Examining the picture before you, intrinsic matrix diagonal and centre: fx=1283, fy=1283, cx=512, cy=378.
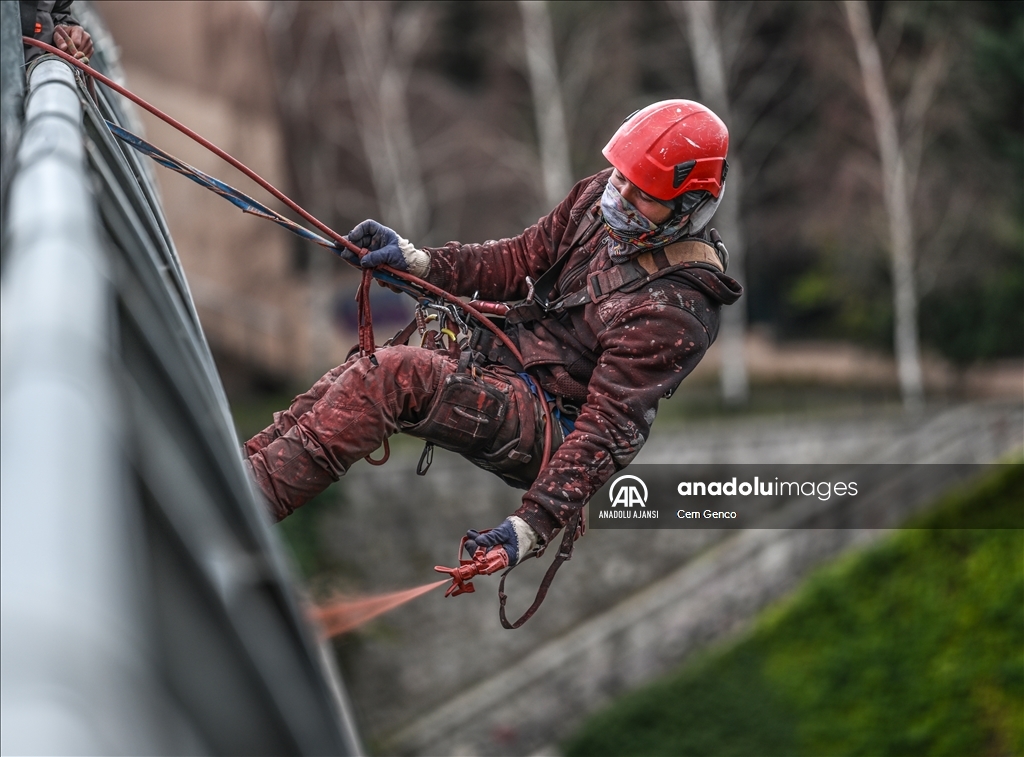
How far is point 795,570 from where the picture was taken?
637 inches

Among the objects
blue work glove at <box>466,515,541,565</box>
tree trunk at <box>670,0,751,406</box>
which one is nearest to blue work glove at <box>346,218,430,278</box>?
blue work glove at <box>466,515,541,565</box>

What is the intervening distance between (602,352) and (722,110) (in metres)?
16.3

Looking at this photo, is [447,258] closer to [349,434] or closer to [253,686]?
[349,434]

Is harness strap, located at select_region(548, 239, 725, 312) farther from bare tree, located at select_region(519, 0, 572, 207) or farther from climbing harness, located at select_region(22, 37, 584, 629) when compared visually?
bare tree, located at select_region(519, 0, 572, 207)

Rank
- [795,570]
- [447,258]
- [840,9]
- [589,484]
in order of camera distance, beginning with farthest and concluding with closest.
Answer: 1. [840,9]
2. [795,570]
3. [447,258]
4. [589,484]

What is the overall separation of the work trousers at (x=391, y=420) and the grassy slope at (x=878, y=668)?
11.6m

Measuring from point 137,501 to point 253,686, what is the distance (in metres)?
0.33

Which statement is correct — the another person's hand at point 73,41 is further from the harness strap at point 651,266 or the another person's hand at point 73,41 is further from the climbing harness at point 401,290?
the harness strap at point 651,266

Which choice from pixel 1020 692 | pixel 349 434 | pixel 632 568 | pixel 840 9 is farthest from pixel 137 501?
pixel 840 9

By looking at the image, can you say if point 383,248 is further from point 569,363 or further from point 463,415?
point 569,363

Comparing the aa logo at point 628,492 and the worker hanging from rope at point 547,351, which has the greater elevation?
the aa logo at point 628,492

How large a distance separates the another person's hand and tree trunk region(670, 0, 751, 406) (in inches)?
627

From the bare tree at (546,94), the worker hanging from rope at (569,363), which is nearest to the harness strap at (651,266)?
the worker hanging from rope at (569,363)

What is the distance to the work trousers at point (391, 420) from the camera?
408 cm
